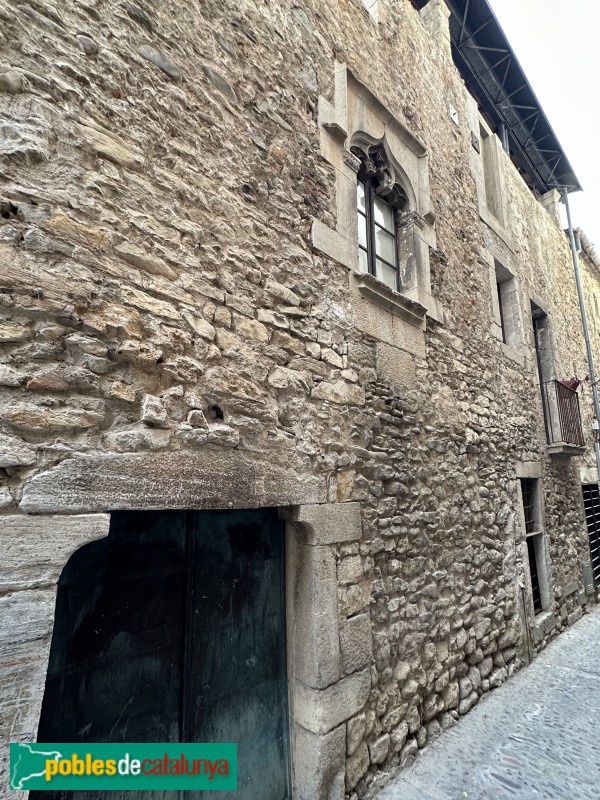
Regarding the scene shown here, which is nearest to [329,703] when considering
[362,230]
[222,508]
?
[222,508]

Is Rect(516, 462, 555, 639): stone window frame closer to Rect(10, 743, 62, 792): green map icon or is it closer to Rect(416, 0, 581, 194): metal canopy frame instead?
Rect(10, 743, 62, 792): green map icon

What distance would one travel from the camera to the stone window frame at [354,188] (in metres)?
3.33

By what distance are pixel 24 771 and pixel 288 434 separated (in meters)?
1.81

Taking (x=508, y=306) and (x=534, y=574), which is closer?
(x=534, y=574)

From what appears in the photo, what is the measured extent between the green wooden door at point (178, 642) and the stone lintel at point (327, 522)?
283 mm

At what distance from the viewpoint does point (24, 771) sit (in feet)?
4.80

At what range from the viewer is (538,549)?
565 cm

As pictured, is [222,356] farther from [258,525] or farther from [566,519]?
[566,519]

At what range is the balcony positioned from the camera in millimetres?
6286

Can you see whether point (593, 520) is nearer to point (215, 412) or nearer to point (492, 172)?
point (492, 172)

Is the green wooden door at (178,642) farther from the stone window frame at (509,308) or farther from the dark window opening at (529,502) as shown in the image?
the stone window frame at (509,308)

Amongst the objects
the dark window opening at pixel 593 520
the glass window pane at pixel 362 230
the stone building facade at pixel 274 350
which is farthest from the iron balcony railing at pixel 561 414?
the glass window pane at pixel 362 230

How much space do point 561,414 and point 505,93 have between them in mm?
6021

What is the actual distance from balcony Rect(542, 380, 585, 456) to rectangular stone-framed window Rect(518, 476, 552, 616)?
88cm
